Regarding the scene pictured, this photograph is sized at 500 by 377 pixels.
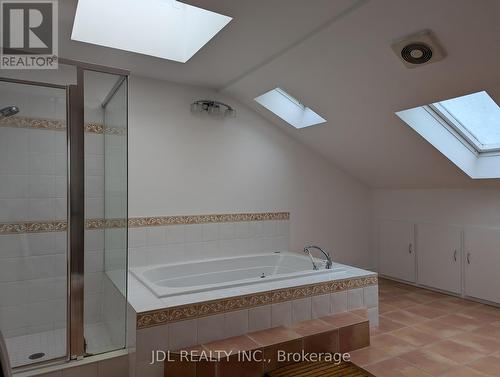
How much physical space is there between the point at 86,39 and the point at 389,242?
4.08 m

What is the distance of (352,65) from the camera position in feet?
8.74

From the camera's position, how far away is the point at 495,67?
220cm

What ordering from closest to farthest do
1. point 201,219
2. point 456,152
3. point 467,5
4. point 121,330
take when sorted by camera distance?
point 467,5
point 121,330
point 456,152
point 201,219

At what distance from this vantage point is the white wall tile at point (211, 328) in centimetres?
226

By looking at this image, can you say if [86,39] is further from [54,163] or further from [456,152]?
[456,152]

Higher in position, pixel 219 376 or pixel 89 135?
pixel 89 135

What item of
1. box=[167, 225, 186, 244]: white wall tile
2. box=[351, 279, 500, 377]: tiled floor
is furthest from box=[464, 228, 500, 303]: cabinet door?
A: box=[167, 225, 186, 244]: white wall tile

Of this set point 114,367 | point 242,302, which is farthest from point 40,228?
point 242,302

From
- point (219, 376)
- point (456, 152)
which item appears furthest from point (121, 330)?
point (456, 152)

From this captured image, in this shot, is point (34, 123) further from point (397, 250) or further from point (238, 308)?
point (397, 250)

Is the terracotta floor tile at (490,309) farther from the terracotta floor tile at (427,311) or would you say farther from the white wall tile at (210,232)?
the white wall tile at (210,232)

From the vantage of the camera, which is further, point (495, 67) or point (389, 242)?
point (389, 242)

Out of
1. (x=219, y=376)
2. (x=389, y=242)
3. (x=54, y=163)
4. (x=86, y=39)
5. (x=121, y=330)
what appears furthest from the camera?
(x=389, y=242)

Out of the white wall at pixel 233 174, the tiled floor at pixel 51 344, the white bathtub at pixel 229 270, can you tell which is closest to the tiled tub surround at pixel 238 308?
the white bathtub at pixel 229 270
